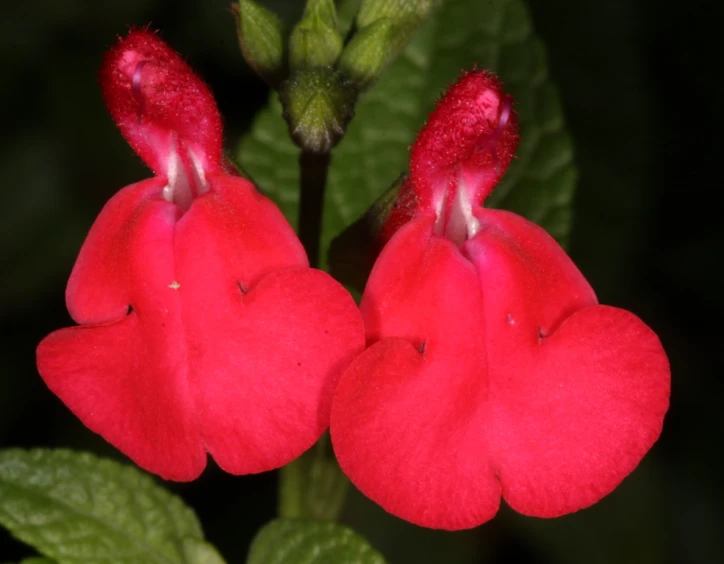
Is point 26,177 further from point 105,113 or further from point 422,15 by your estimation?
point 422,15

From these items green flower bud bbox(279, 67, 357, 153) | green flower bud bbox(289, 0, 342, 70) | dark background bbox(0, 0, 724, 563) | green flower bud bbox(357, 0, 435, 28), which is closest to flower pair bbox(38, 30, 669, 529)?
green flower bud bbox(279, 67, 357, 153)

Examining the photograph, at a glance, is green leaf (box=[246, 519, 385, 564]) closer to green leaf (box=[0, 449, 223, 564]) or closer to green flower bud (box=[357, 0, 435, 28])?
green leaf (box=[0, 449, 223, 564])

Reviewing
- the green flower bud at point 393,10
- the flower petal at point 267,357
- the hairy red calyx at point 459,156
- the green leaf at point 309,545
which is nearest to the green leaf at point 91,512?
the green leaf at point 309,545

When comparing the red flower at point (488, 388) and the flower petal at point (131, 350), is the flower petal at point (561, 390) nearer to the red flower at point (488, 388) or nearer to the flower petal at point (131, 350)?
the red flower at point (488, 388)

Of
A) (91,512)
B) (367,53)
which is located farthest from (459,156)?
(91,512)

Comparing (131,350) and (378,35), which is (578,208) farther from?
(131,350)

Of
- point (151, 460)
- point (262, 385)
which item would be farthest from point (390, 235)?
point (151, 460)

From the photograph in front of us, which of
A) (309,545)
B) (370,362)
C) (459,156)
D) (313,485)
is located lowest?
(313,485)
